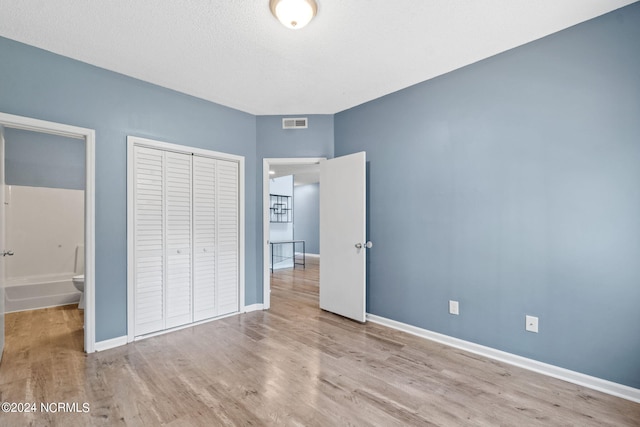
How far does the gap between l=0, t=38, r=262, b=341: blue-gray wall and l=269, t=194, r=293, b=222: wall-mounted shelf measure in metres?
4.53

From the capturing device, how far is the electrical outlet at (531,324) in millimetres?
2402

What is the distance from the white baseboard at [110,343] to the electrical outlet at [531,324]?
11.8 feet

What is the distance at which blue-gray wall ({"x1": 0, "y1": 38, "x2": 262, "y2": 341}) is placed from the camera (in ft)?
7.93

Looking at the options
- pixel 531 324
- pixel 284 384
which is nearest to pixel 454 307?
pixel 531 324

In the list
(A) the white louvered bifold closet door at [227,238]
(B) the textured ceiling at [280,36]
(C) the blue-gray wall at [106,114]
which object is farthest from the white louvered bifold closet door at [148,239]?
(B) the textured ceiling at [280,36]

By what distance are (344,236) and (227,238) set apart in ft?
4.78

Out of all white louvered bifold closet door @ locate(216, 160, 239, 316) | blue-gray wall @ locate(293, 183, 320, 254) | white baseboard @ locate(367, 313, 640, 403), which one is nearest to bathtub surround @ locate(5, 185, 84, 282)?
white louvered bifold closet door @ locate(216, 160, 239, 316)

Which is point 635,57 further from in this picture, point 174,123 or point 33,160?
point 33,160

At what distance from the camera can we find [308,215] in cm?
1031

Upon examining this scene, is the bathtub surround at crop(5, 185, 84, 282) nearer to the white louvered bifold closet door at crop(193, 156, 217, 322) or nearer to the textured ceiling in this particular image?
the white louvered bifold closet door at crop(193, 156, 217, 322)

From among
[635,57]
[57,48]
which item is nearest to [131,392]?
[57,48]

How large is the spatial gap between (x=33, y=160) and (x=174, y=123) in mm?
2751

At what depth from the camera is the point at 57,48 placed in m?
2.48

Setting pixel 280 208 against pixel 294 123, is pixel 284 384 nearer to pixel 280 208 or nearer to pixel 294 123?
pixel 294 123
